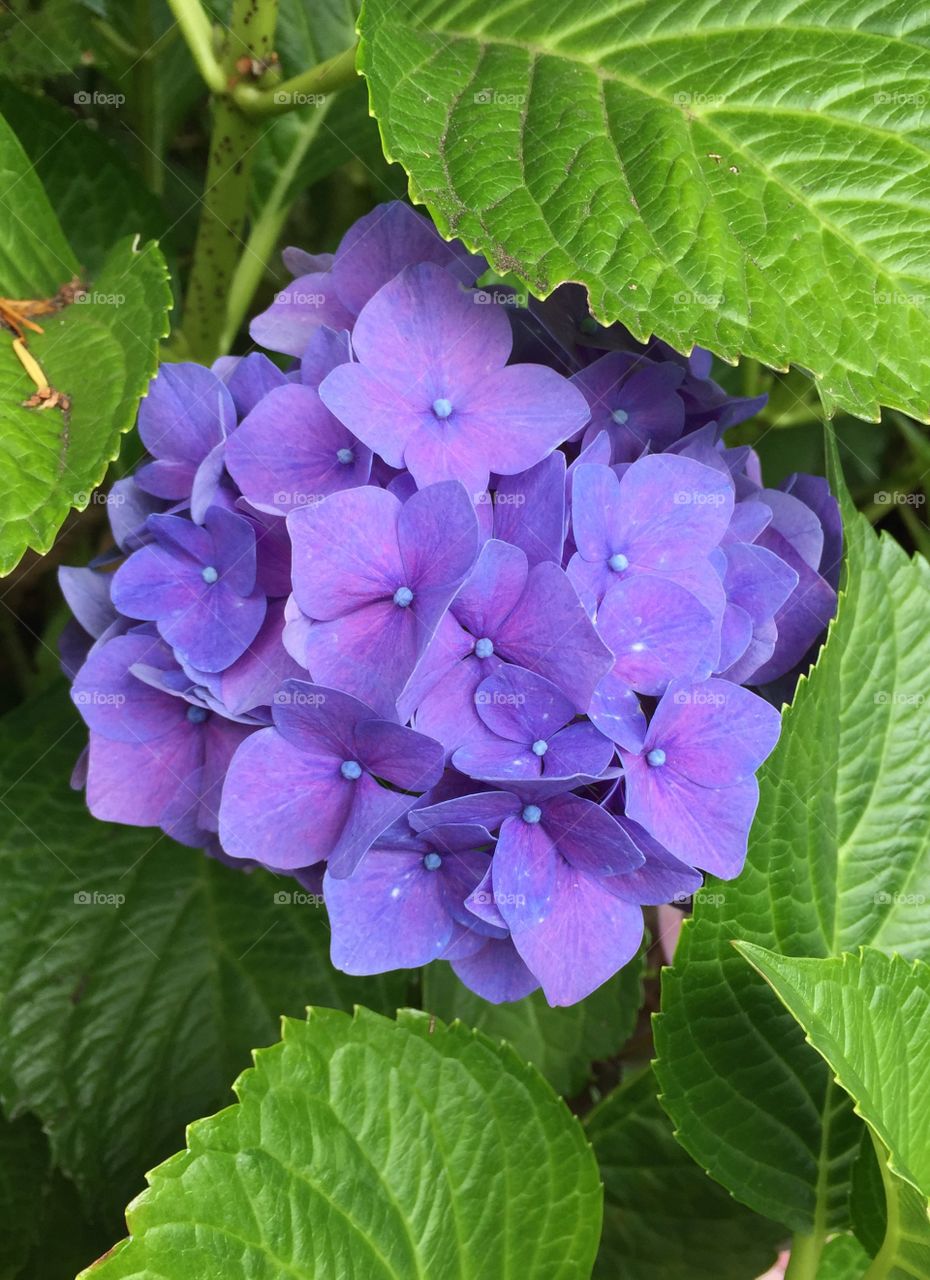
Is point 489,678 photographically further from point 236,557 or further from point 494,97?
point 494,97

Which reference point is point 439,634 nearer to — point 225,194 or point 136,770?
point 136,770

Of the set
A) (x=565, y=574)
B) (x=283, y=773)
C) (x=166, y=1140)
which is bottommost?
(x=166, y=1140)

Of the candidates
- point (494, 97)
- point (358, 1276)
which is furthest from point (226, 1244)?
point (494, 97)

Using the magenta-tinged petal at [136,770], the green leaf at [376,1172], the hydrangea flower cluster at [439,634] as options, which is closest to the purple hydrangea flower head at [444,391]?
the hydrangea flower cluster at [439,634]

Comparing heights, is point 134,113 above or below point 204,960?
above

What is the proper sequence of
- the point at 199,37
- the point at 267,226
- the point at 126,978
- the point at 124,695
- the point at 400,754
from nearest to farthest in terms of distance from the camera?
the point at 400,754
the point at 124,695
the point at 199,37
the point at 126,978
the point at 267,226

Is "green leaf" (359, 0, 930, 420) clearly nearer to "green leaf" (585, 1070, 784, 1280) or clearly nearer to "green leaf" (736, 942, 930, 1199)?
"green leaf" (736, 942, 930, 1199)

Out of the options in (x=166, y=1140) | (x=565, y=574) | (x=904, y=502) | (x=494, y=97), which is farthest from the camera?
(x=904, y=502)

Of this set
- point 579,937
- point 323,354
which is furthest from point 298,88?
point 579,937
